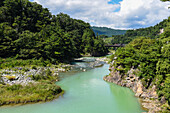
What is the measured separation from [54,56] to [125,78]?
26049 millimetres

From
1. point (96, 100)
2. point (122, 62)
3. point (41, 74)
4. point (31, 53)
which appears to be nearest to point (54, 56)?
point (31, 53)

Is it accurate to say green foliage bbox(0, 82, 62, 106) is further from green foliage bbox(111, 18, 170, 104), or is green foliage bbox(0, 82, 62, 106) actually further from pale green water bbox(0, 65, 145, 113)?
green foliage bbox(111, 18, 170, 104)

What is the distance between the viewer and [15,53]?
3888 cm

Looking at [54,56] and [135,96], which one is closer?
[135,96]

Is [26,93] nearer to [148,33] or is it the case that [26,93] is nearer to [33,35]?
Result: [33,35]

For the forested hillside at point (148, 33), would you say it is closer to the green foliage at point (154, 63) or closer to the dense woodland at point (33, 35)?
the dense woodland at point (33, 35)

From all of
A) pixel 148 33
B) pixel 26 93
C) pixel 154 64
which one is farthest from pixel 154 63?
pixel 148 33

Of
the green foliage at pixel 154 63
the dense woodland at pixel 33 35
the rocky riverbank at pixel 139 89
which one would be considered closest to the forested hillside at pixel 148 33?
the dense woodland at pixel 33 35

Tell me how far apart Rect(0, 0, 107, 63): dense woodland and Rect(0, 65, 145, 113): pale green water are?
20968 mm

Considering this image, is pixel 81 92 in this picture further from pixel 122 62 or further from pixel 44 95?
pixel 122 62

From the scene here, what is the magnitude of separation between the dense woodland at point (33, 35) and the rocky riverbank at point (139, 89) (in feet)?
72.1

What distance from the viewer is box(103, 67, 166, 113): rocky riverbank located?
15216 mm

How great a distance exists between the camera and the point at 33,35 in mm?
42094

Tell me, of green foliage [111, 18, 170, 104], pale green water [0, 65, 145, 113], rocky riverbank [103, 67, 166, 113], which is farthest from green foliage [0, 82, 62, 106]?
green foliage [111, 18, 170, 104]
